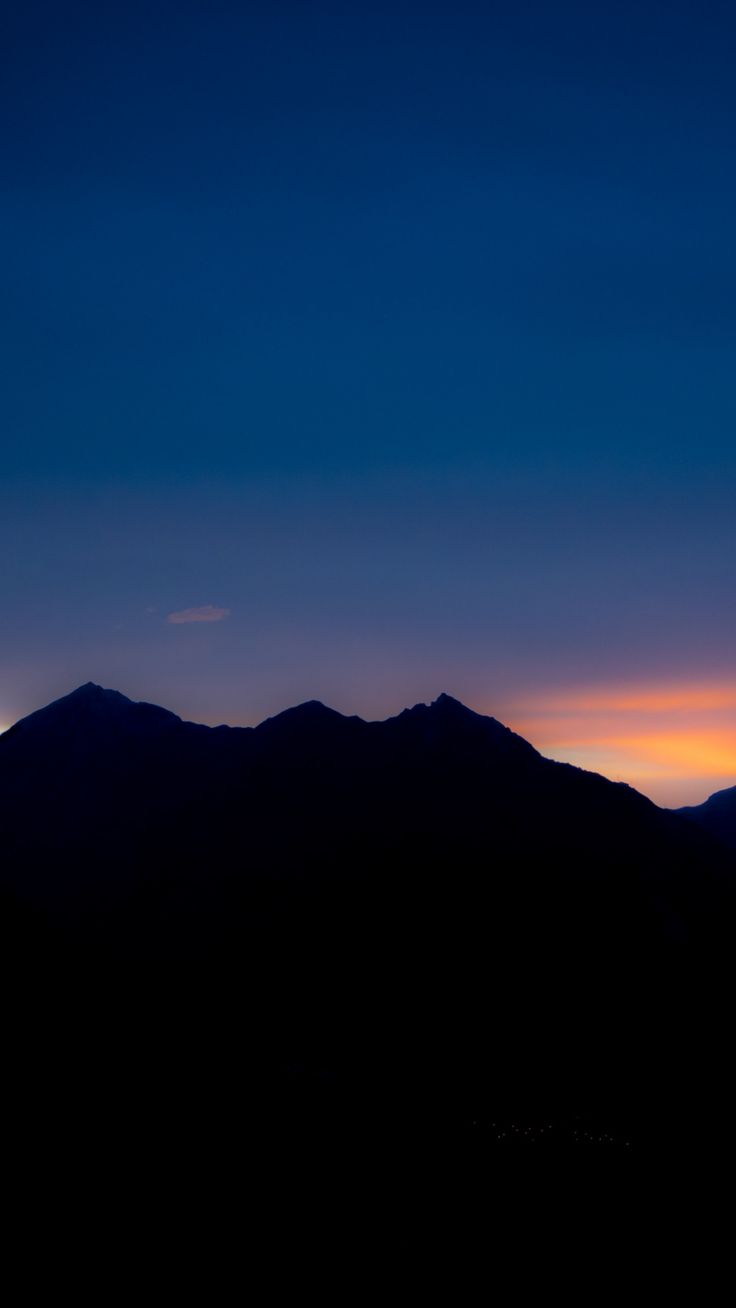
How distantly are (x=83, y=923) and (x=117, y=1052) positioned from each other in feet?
113

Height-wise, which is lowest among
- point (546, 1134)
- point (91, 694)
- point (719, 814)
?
point (546, 1134)

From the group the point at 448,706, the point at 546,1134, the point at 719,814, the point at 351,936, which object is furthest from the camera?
the point at 719,814

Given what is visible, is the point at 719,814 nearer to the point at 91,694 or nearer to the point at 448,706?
the point at 448,706

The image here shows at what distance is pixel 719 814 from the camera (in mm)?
110250

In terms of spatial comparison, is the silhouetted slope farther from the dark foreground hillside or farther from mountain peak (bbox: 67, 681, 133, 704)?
mountain peak (bbox: 67, 681, 133, 704)

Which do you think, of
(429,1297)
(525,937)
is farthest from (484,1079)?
(429,1297)

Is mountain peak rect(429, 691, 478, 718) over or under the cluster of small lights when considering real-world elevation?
over

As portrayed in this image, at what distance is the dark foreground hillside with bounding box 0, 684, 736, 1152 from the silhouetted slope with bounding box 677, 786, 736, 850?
3003cm

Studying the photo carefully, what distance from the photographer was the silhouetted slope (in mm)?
104312

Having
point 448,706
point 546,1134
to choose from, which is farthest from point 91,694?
point 546,1134

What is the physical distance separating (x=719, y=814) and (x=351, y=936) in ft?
223

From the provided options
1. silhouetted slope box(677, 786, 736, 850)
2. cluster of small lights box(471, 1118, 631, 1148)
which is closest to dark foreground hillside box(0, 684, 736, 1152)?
cluster of small lights box(471, 1118, 631, 1148)

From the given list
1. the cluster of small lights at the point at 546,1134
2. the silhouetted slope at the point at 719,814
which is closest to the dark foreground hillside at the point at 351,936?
the cluster of small lights at the point at 546,1134

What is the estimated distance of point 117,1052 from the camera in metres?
32.6
